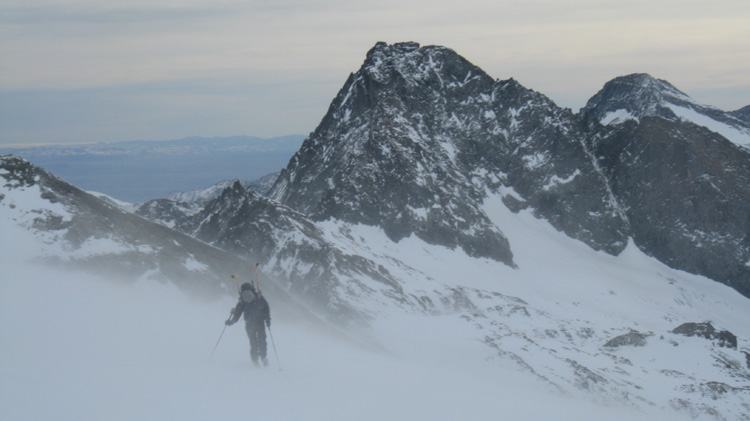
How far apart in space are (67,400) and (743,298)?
133917 mm

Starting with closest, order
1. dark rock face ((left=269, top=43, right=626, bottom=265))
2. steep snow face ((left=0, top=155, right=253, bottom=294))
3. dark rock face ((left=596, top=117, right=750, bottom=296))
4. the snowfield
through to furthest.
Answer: the snowfield < steep snow face ((left=0, top=155, right=253, bottom=294)) < dark rock face ((left=269, top=43, right=626, bottom=265)) < dark rock face ((left=596, top=117, right=750, bottom=296))

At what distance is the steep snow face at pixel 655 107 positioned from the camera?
569 feet

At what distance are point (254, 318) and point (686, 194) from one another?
133020 millimetres

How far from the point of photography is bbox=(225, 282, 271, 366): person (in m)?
18.7

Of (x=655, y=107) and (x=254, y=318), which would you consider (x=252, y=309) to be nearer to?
(x=254, y=318)

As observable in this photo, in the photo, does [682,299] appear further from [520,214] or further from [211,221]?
[211,221]

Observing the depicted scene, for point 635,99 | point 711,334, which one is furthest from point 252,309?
point 635,99

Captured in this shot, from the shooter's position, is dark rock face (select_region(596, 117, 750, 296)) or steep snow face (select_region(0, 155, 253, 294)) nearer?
steep snow face (select_region(0, 155, 253, 294))

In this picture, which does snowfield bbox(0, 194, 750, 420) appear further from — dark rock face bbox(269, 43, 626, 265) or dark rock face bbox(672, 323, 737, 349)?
dark rock face bbox(269, 43, 626, 265)

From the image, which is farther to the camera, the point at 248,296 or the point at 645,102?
the point at 645,102

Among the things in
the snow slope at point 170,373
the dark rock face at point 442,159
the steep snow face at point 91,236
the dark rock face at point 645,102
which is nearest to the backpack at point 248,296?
the snow slope at point 170,373

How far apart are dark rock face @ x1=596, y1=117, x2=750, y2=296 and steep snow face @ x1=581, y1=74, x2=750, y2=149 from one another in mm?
32342

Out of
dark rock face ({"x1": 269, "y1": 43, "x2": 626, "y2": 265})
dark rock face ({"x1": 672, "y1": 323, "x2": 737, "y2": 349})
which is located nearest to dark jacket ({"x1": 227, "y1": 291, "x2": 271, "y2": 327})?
dark rock face ({"x1": 672, "y1": 323, "x2": 737, "y2": 349})

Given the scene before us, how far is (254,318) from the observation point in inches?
749
